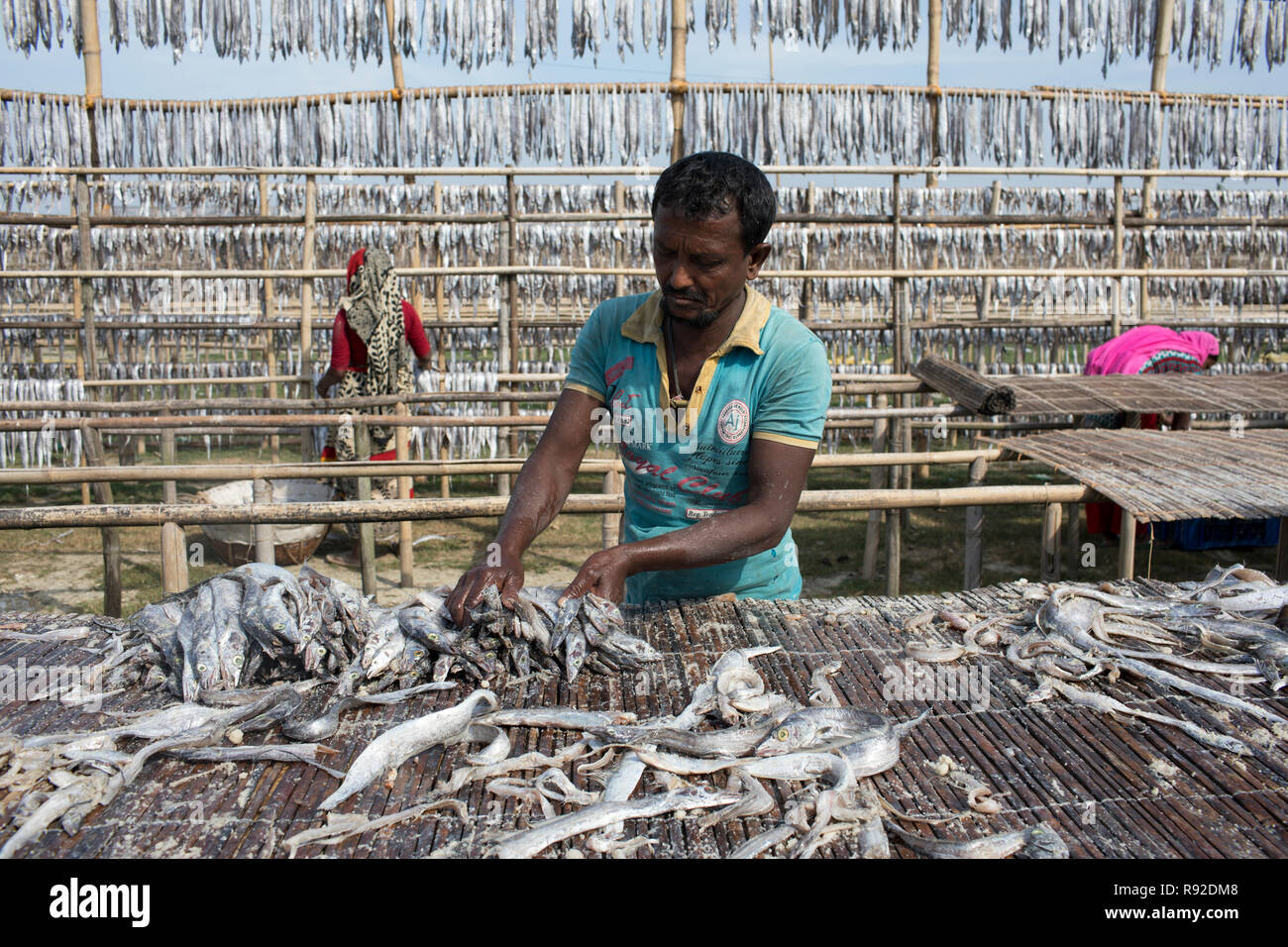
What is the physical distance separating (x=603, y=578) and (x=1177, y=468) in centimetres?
406

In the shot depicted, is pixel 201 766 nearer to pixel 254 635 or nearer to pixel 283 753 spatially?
pixel 283 753

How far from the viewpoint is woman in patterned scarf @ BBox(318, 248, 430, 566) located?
7.44 meters

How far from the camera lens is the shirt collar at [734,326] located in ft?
8.59

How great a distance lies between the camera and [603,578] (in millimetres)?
2461

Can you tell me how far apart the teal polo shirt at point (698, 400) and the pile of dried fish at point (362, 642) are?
491 mm

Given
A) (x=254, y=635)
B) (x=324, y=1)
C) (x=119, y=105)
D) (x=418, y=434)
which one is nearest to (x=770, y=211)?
(x=254, y=635)

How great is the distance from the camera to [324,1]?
9.34m

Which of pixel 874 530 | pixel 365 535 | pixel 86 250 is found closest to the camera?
pixel 365 535

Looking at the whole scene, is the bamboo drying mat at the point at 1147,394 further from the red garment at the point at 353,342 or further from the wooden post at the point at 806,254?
the red garment at the point at 353,342

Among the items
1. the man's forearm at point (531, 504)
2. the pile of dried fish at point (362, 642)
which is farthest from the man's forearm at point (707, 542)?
the man's forearm at point (531, 504)

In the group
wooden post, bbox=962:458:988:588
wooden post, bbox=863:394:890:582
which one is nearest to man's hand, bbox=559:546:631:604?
wooden post, bbox=962:458:988:588

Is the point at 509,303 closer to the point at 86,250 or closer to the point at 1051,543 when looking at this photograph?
the point at 86,250

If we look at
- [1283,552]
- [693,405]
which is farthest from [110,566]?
[1283,552]

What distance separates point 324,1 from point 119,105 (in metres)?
2.39
